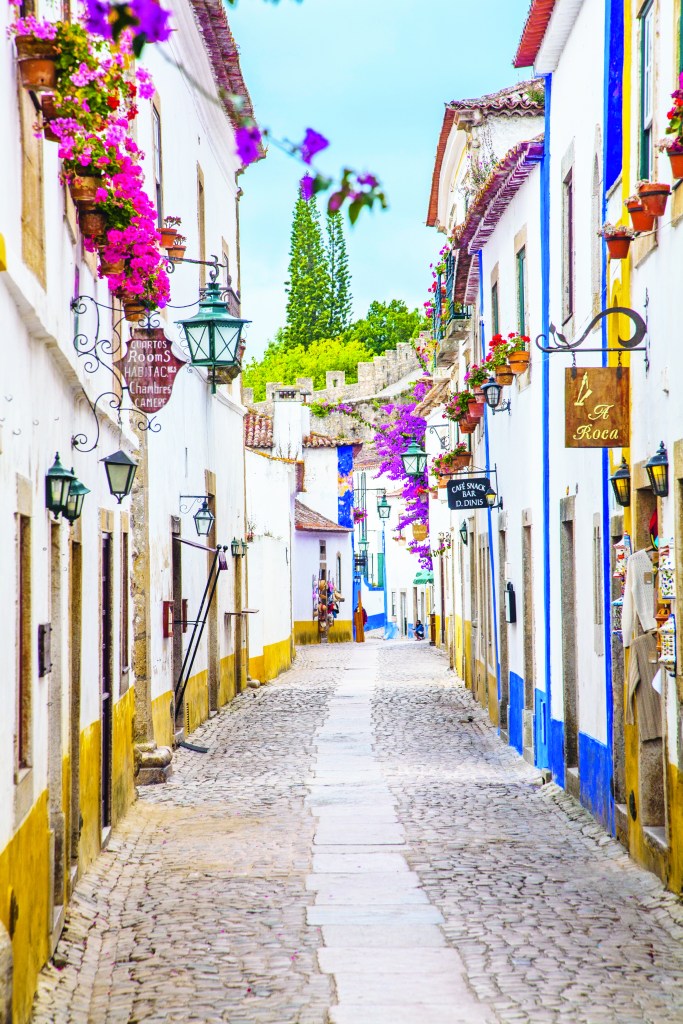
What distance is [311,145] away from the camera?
3.36 meters

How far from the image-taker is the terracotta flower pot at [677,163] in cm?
773

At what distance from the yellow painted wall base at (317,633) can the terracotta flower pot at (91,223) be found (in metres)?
36.6

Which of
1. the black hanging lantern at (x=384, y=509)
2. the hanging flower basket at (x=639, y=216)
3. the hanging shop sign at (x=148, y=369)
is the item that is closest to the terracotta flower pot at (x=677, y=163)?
the hanging flower basket at (x=639, y=216)

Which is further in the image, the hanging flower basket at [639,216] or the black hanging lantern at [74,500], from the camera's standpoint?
the hanging flower basket at [639,216]

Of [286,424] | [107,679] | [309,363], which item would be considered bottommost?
[107,679]

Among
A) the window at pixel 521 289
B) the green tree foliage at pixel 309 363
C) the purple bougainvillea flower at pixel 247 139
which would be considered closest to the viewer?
the purple bougainvillea flower at pixel 247 139

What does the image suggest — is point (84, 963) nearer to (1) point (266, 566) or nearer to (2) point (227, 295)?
(2) point (227, 295)

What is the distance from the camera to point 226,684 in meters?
22.6

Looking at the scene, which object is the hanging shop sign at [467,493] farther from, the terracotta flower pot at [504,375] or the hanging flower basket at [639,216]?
the hanging flower basket at [639,216]

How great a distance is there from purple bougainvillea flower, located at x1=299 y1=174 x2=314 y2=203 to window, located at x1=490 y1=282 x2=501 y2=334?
1508 centimetres

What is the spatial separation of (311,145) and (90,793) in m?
7.36

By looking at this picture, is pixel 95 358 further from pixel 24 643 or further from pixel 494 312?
pixel 494 312

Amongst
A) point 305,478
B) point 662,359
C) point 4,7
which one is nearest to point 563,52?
point 662,359

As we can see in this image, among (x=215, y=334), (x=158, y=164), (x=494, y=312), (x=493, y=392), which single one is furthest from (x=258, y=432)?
(x=215, y=334)
